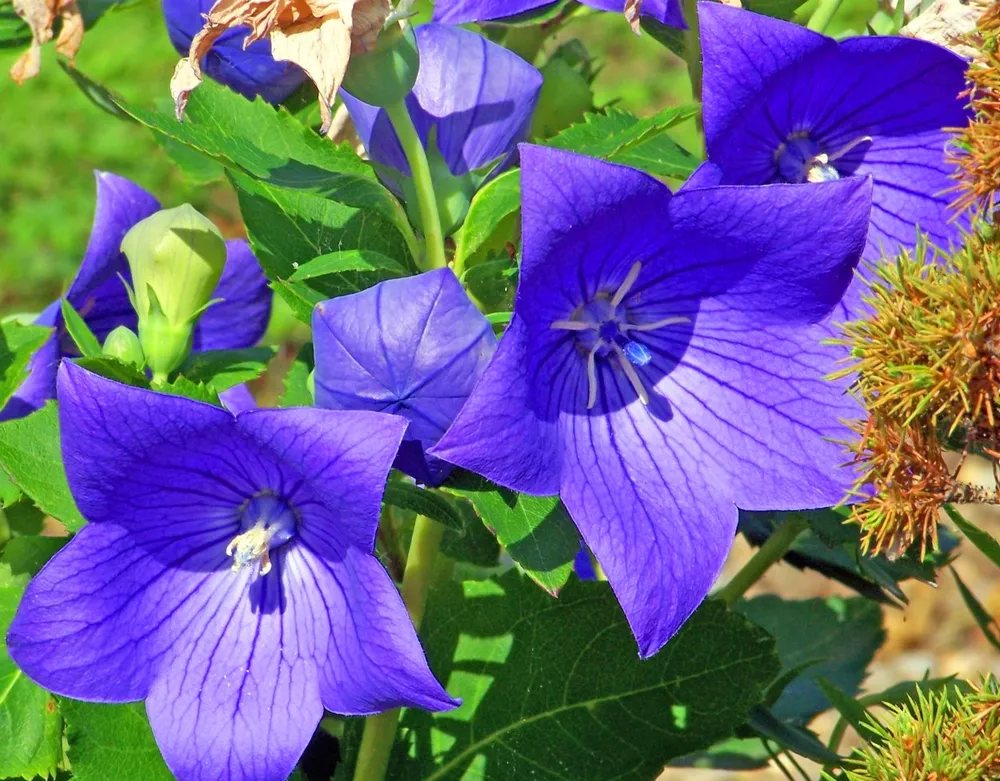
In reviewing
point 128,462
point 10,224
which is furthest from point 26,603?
point 10,224

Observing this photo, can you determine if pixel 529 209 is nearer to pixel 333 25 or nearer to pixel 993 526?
pixel 333 25

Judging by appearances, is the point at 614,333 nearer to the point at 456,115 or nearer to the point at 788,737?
the point at 456,115

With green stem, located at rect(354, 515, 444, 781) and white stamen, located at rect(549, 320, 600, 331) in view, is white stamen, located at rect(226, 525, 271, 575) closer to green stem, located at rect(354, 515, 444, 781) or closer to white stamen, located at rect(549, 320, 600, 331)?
green stem, located at rect(354, 515, 444, 781)

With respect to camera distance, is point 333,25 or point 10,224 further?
point 10,224

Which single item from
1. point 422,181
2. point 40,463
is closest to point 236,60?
point 422,181

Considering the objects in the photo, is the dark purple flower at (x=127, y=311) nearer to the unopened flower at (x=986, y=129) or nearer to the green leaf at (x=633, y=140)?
the green leaf at (x=633, y=140)

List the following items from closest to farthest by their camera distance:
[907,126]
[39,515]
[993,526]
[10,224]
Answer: [907,126] < [39,515] < [993,526] < [10,224]
